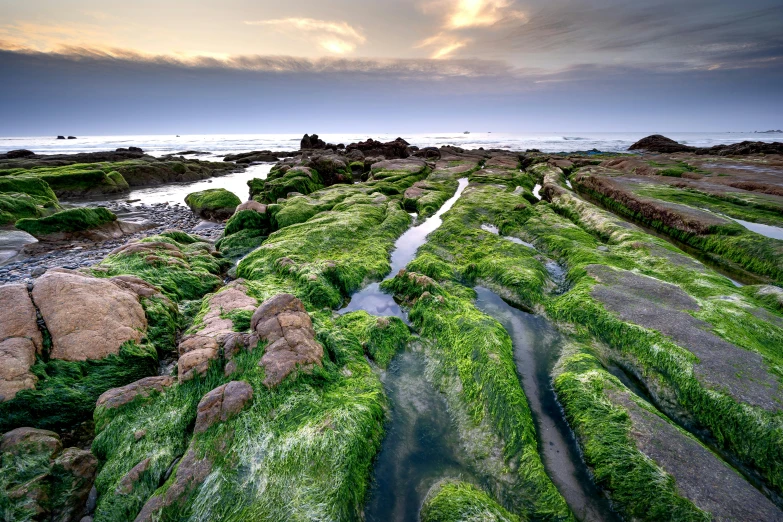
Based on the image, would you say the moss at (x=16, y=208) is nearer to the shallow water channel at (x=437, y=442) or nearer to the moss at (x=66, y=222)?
the moss at (x=66, y=222)

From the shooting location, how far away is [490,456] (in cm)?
502

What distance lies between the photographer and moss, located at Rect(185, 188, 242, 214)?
66.8 feet

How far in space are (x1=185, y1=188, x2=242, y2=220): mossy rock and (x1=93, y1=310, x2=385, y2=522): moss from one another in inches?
674

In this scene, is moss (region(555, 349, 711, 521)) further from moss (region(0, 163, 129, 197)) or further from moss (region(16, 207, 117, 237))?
moss (region(0, 163, 129, 197))

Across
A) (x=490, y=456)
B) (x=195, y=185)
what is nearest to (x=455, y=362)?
(x=490, y=456)

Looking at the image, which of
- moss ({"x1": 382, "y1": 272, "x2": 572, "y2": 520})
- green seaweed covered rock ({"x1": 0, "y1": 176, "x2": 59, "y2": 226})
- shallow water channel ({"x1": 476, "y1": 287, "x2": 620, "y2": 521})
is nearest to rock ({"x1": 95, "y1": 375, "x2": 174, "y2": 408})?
moss ({"x1": 382, "y1": 272, "x2": 572, "y2": 520})

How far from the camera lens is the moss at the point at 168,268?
909 cm

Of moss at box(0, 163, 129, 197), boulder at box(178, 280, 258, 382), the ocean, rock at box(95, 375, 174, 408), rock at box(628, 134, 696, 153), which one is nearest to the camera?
rock at box(95, 375, 174, 408)

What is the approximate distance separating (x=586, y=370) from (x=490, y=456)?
9.59 ft

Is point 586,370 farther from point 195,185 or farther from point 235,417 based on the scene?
point 195,185

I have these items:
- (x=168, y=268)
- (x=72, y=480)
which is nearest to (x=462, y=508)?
(x=72, y=480)

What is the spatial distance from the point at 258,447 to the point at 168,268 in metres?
7.59

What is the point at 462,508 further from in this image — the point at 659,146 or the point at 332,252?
the point at 659,146

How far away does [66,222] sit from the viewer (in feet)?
47.7
